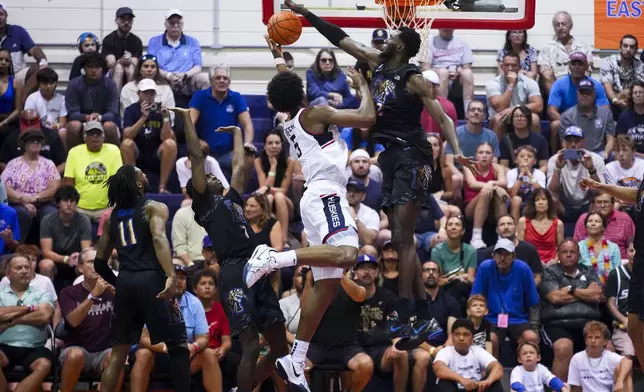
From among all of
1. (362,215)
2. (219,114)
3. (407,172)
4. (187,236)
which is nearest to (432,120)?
(362,215)

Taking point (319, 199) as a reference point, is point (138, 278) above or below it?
below

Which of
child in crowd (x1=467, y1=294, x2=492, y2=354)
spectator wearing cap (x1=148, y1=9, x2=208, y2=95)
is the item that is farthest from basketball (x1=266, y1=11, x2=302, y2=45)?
spectator wearing cap (x1=148, y1=9, x2=208, y2=95)

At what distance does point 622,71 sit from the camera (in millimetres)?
17547

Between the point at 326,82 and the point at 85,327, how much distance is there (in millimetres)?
5246

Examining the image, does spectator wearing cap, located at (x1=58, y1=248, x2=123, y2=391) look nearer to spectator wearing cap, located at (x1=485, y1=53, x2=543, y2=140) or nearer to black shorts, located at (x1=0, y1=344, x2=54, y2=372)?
black shorts, located at (x1=0, y1=344, x2=54, y2=372)

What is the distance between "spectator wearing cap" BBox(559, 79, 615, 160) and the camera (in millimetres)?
16391

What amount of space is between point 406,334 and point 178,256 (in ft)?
14.7

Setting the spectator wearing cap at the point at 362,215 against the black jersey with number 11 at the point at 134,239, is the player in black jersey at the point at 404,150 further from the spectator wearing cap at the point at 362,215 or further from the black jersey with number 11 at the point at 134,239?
the spectator wearing cap at the point at 362,215

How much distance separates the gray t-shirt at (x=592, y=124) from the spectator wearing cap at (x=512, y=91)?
1.40 feet

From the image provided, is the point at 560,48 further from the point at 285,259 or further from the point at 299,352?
the point at 285,259

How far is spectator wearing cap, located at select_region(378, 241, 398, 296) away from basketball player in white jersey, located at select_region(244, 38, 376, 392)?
3754mm

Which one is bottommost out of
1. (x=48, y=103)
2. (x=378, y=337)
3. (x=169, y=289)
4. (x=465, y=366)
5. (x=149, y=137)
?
(x=465, y=366)

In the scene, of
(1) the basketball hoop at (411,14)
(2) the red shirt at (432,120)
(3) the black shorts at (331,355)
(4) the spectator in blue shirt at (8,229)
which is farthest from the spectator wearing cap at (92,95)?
(1) the basketball hoop at (411,14)

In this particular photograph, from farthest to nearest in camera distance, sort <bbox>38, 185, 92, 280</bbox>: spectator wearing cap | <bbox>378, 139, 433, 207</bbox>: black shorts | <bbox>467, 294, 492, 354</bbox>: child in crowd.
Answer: <bbox>38, 185, 92, 280</bbox>: spectator wearing cap
<bbox>467, 294, 492, 354</bbox>: child in crowd
<bbox>378, 139, 433, 207</bbox>: black shorts
